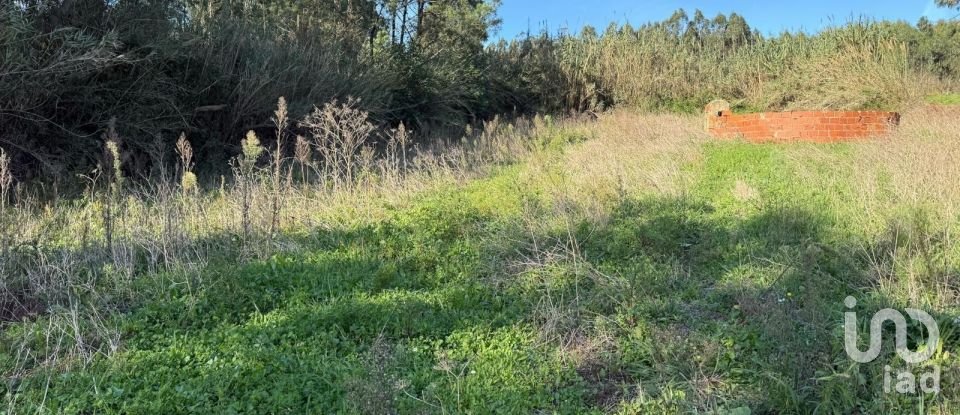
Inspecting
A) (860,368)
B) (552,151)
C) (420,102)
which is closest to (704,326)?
(860,368)

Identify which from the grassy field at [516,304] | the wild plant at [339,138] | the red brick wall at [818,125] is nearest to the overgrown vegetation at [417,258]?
the grassy field at [516,304]

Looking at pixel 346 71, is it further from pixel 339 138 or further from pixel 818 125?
pixel 818 125

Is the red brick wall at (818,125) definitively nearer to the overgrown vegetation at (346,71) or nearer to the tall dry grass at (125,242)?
the overgrown vegetation at (346,71)

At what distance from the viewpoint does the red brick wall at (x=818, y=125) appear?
9.12 m

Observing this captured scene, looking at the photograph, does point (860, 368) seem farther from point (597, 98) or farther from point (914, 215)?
point (597, 98)

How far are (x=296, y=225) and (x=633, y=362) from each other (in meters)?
3.51

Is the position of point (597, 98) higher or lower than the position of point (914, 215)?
higher

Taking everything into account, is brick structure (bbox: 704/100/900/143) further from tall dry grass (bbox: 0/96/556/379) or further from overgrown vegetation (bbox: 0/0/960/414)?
tall dry grass (bbox: 0/96/556/379)

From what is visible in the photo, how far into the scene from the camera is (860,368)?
2.47 metres

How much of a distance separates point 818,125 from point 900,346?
25.4 ft

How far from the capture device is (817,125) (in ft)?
30.0

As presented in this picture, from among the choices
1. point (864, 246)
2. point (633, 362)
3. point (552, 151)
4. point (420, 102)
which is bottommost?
point (633, 362)

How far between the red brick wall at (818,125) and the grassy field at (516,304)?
134 inches

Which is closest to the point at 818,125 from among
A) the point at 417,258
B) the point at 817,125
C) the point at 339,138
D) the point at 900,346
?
the point at 817,125
